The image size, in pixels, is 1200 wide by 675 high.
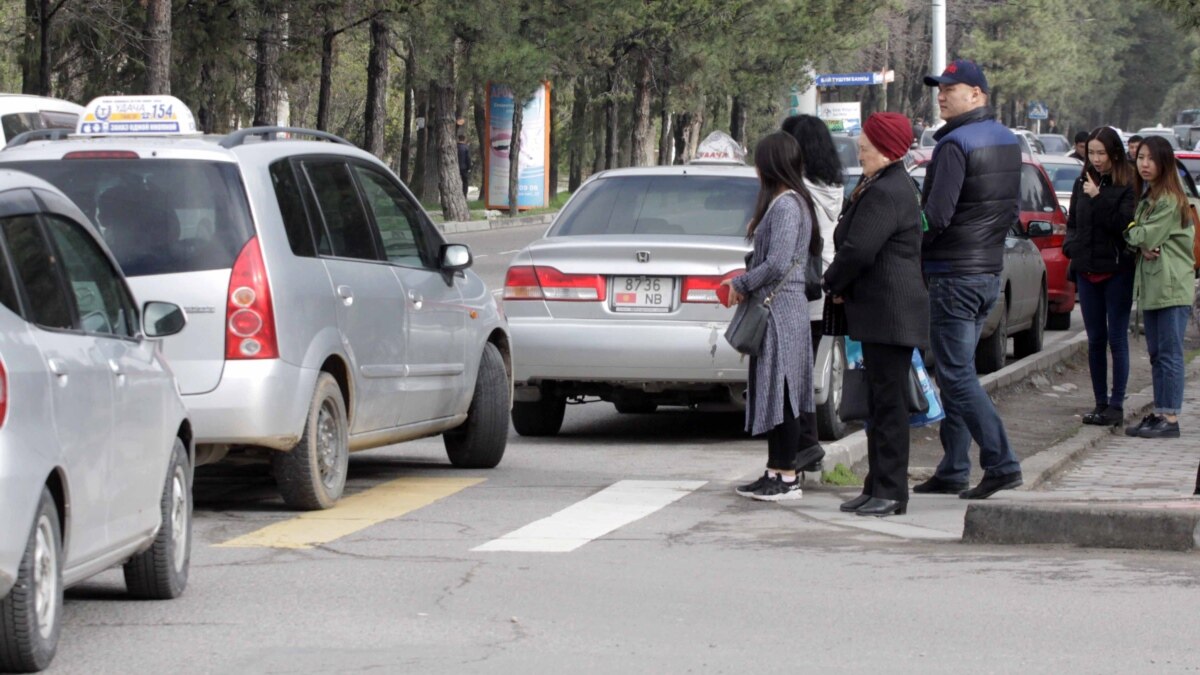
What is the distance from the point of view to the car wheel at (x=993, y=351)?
16125 millimetres

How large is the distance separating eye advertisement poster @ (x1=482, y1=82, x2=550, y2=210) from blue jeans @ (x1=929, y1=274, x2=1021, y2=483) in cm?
3931

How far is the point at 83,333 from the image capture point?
19.5 ft

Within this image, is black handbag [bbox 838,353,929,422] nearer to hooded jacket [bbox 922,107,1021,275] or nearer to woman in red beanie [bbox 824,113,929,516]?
woman in red beanie [bbox 824,113,929,516]

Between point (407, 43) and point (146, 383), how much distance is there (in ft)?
119

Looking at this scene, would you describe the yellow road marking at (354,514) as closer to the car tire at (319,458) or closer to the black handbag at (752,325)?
the car tire at (319,458)

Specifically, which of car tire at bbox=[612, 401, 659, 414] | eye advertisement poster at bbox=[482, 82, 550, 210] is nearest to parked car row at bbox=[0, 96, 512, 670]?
car tire at bbox=[612, 401, 659, 414]

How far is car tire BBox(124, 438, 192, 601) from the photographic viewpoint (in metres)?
6.58

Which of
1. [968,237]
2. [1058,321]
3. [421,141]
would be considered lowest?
[1058,321]

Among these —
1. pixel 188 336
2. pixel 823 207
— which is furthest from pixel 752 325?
pixel 188 336

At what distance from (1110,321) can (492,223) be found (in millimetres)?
33245

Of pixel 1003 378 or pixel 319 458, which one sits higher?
pixel 319 458

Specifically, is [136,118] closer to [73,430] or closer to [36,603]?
[73,430]

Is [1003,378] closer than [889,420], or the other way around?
[889,420]

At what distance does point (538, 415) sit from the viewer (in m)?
12.2
